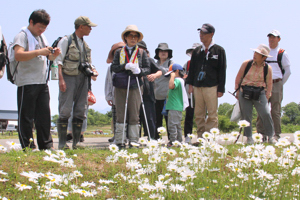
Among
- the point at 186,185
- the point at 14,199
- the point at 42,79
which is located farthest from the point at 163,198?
the point at 42,79

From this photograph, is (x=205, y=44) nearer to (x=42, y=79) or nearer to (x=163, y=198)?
(x=42, y=79)

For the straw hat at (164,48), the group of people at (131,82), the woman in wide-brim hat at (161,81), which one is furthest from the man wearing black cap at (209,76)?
the straw hat at (164,48)

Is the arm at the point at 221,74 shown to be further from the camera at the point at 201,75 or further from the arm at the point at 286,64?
the arm at the point at 286,64

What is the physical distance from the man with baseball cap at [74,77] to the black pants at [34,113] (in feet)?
1.13

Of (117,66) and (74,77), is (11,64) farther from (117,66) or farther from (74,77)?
(117,66)

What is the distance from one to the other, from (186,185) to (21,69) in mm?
3287

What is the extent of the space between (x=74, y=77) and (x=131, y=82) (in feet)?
3.07

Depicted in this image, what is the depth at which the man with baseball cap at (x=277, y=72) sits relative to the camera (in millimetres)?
7434

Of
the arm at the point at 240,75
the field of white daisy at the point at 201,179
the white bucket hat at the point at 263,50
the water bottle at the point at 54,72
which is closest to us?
the field of white daisy at the point at 201,179

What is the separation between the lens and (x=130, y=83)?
229 inches

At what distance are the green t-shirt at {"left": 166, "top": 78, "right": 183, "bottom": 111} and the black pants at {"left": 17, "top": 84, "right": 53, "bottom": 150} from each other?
8.58ft

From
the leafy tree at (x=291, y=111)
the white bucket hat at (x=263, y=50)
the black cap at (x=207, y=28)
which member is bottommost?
the leafy tree at (x=291, y=111)

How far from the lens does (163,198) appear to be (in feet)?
8.80

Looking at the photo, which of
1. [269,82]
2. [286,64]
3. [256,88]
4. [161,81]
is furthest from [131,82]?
[286,64]
